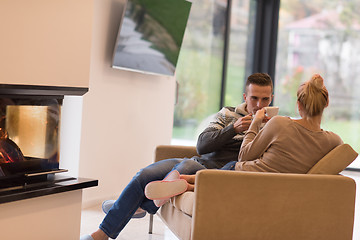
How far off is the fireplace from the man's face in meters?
0.95

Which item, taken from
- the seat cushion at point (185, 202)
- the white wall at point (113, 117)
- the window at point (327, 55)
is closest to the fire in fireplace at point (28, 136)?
the seat cushion at point (185, 202)

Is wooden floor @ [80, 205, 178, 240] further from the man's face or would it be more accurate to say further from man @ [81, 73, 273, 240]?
the man's face

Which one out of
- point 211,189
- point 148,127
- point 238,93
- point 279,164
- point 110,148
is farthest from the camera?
point 238,93

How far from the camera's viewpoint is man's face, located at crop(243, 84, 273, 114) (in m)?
3.04

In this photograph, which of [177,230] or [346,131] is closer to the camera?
[177,230]

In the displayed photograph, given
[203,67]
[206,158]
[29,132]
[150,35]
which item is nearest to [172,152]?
[206,158]

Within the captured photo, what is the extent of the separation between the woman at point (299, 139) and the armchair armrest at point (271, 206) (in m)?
0.12

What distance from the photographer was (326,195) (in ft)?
8.19

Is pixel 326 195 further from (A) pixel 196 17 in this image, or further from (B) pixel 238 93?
(B) pixel 238 93

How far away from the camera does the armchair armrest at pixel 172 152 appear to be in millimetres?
3406

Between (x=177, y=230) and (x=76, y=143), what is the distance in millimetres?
1632

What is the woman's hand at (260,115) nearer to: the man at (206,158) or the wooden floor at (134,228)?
the man at (206,158)

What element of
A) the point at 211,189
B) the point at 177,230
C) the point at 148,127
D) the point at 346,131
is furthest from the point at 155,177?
the point at 346,131

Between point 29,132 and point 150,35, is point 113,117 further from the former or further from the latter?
point 29,132
